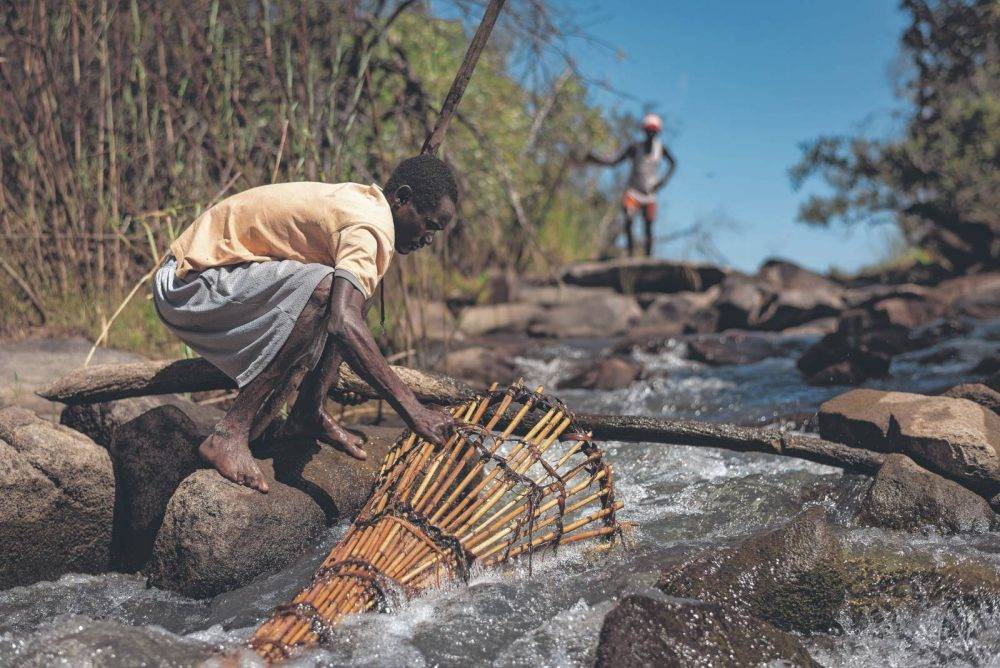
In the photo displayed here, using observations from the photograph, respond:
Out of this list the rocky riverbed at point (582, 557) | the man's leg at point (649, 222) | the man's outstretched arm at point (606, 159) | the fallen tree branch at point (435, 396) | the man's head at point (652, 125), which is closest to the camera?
the rocky riverbed at point (582, 557)

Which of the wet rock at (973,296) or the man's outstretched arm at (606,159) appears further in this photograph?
the man's outstretched arm at (606,159)

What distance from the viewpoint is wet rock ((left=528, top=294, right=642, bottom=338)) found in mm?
9867

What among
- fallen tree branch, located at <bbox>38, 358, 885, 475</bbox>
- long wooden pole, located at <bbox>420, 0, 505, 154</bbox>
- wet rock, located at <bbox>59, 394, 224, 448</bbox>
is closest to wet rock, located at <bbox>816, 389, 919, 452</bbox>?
fallen tree branch, located at <bbox>38, 358, 885, 475</bbox>

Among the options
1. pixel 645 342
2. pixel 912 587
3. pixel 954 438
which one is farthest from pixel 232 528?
pixel 645 342

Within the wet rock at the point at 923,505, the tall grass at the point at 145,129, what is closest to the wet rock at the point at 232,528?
the tall grass at the point at 145,129

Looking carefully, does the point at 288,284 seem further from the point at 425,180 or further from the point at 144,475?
the point at 144,475

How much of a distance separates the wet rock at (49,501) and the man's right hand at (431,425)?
1.22 metres

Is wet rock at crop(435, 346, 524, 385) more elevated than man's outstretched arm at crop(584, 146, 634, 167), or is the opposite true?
man's outstretched arm at crop(584, 146, 634, 167)

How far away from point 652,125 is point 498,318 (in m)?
3.11

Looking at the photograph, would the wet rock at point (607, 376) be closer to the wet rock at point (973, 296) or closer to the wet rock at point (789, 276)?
the wet rock at point (973, 296)

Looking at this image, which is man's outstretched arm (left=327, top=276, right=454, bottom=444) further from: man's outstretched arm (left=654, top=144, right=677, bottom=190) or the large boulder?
man's outstretched arm (left=654, top=144, right=677, bottom=190)

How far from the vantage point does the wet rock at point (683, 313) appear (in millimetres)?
9891

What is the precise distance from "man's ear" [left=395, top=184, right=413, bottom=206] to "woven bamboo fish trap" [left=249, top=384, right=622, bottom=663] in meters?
0.68

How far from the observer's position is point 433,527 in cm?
270
